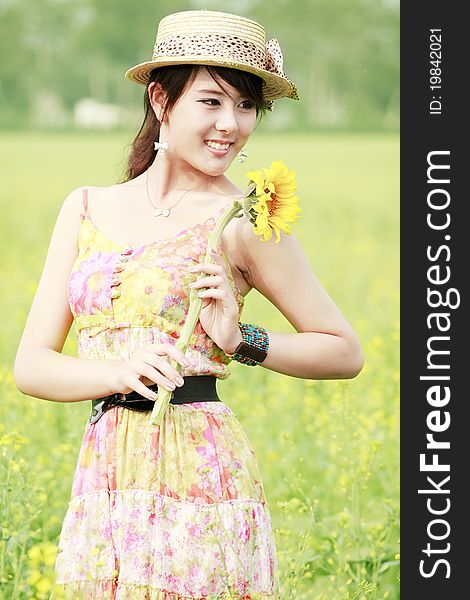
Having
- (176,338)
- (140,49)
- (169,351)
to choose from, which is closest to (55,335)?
(176,338)

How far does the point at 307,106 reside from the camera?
65938 millimetres

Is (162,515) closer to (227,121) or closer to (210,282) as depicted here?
A: (210,282)

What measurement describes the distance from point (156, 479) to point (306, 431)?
143 inches

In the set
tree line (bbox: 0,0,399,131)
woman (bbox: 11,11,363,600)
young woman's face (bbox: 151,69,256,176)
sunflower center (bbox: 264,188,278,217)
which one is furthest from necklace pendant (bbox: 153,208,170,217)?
tree line (bbox: 0,0,399,131)

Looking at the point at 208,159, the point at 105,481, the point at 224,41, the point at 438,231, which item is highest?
the point at 438,231

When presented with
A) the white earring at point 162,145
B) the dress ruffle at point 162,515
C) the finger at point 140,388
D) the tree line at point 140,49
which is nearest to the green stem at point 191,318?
the finger at point 140,388

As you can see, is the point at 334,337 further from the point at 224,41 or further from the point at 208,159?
the point at 224,41

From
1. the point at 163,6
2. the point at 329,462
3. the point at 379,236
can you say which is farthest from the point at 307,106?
the point at 329,462

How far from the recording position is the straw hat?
9.64 feet

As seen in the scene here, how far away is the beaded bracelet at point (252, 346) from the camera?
294cm

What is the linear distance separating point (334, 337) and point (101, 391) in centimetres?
56

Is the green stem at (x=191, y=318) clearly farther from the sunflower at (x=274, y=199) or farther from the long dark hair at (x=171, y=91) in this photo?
the long dark hair at (x=171, y=91)

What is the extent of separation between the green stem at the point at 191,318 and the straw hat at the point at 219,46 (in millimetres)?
A: 351

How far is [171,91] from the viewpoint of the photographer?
3025 mm
